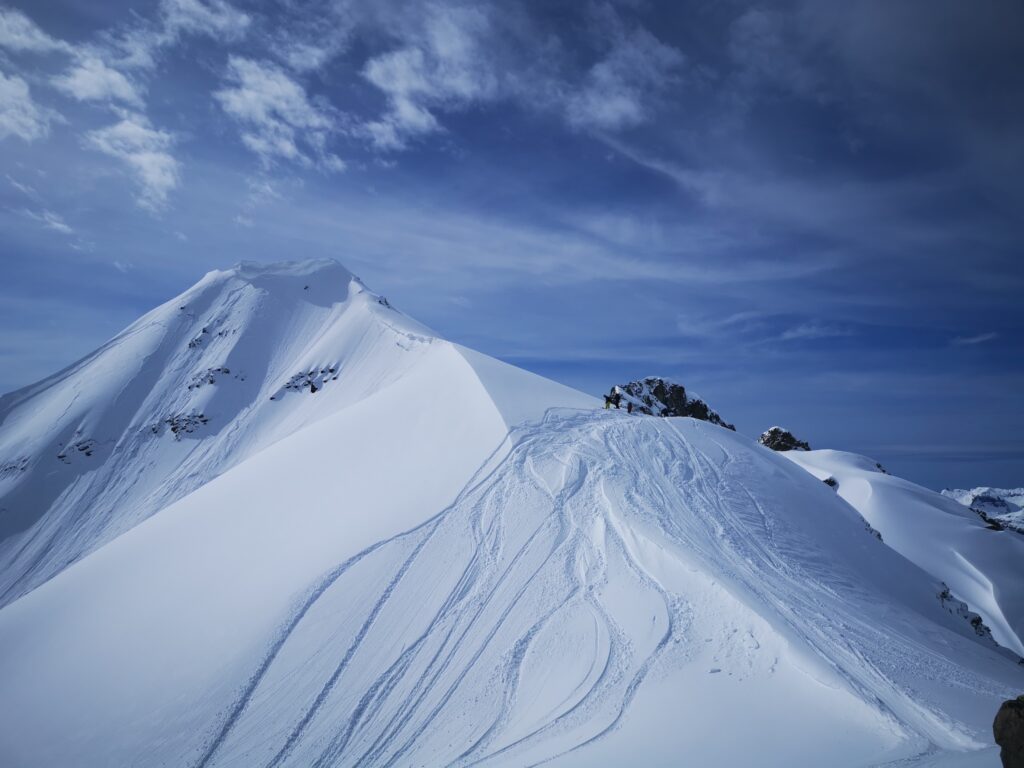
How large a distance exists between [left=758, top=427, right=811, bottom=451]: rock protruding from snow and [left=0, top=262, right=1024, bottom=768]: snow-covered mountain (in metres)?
44.4

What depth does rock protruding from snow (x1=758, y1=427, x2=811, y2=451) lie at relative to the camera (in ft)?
187

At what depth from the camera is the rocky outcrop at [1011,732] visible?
434cm

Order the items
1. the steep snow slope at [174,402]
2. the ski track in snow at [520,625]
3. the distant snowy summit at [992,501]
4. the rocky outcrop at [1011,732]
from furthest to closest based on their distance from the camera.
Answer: the distant snowy summit at [992,501]
the steep snow slope at [174,402]
the ski track in snow at [520,625]
the rocky outcrop at [1011,732]

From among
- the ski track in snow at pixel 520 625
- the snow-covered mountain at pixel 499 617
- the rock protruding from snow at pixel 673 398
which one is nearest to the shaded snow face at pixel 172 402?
the rock protruding from snow at pixel 673 398

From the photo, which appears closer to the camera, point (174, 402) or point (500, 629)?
point (500, 629)

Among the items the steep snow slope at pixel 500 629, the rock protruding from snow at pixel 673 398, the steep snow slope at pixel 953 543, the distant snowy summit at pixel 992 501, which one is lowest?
the steep snow slope at pixel 500 629

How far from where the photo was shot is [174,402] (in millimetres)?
56812

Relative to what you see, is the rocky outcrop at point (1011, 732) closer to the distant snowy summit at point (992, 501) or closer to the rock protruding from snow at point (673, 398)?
the rock protruding from snow at point (673, 398)

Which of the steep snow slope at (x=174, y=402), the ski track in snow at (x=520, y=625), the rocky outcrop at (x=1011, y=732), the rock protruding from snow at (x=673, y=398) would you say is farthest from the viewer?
the steep snow slope at (x=174, y=402)

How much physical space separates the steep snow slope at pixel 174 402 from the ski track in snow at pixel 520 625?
1328 inches

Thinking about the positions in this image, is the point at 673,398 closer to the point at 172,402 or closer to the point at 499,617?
the point at 499,617

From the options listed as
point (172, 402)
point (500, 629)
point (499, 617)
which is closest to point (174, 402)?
point (172, 402)

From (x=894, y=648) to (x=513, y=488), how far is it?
8.72 m

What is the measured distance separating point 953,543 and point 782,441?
19.8 meters
